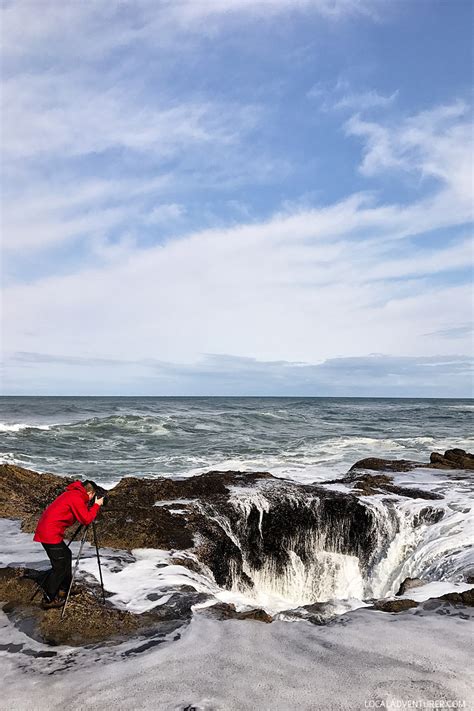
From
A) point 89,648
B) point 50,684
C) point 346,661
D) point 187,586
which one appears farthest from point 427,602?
point 50,684

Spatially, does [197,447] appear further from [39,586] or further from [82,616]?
[82,616]

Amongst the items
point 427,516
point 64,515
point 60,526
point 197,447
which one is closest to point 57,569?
point 60,526

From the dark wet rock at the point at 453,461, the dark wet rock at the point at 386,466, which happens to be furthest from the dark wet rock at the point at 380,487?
the dark wet rock at the point at 453,461

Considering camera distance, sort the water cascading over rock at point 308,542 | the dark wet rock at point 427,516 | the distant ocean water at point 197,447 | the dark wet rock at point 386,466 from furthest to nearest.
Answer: the distant ocean water at point 197,447 → the dark wet rock at point 386,466 → the dark wet rock at point 427,516 → the water cascading over rock at point 308,542

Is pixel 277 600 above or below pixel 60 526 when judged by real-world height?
below

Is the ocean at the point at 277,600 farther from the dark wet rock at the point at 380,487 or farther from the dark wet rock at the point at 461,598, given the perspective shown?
the dark wet rock at the point at 461,598

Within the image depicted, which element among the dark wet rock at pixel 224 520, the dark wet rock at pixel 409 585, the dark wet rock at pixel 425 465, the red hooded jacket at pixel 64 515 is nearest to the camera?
the red hooded jacket at pixel 64 515

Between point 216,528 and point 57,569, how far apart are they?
177 inches

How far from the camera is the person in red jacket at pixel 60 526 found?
5.98 m

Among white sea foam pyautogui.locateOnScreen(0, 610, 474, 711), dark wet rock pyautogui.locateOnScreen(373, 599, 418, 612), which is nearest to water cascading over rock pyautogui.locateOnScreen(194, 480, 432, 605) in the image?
dark wet rock pyautogui.locateOnScreen(373, 599, 418, 612)

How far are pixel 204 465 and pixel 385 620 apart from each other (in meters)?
14.7

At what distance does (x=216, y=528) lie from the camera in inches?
399

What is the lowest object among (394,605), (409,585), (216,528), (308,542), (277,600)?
(277,600)

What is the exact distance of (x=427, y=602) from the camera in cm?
664
